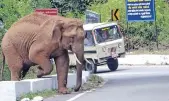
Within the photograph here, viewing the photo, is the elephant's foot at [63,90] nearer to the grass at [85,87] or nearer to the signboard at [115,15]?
the grass at [85,87]

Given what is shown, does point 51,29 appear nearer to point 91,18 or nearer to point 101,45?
point 101,45

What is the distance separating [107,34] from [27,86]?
1512 centimetres

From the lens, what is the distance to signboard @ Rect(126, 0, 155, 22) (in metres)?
44.0

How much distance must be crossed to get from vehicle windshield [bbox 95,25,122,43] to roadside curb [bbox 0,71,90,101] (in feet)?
30.9

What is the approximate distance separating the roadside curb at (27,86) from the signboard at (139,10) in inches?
743

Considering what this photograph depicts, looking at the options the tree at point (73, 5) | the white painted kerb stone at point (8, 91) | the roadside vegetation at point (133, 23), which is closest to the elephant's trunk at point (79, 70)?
the white painted kerb stone at point (8, 91)

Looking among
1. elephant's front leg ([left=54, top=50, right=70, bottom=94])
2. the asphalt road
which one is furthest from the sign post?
elephant's front leg ([left=54, top=50, right=70, bottom=94])

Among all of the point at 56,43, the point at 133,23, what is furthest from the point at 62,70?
the point at 133,23

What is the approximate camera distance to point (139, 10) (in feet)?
145

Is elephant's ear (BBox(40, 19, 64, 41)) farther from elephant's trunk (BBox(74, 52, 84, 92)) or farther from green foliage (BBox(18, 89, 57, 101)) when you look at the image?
green foliage (BBox(18, 89, 57, 101))

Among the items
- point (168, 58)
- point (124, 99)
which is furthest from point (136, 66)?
point (124, 99)

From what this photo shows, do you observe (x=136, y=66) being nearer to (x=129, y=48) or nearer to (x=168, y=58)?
(x=168, y=58)

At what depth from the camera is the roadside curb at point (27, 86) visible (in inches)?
728

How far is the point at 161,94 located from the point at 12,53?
559cm
